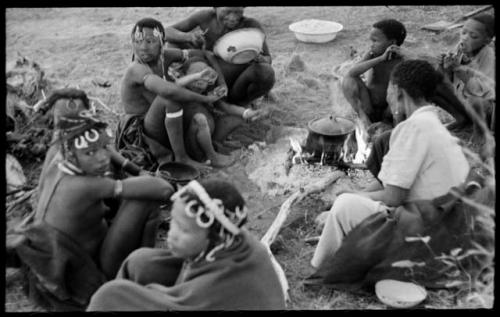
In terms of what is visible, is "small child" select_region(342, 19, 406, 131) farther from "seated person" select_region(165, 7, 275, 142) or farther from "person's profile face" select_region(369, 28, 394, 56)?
"seated person" select_region(165, 7, 275, 142)

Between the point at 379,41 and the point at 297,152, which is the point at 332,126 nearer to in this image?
the point at 297,152

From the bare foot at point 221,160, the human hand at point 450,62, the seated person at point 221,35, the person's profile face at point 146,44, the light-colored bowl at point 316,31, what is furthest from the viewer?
the light-colored bowl at point 316,31

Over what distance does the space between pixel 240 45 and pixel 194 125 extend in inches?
35.5

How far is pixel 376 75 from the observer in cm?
603

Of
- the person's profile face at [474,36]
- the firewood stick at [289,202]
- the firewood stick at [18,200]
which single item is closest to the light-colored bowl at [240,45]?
the firewood stick at [289,202]

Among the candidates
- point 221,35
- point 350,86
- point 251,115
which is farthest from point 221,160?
point 350,86

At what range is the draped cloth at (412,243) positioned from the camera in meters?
4.14

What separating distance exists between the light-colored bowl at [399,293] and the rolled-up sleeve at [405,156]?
615 millimetres

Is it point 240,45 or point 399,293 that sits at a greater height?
point 240,45

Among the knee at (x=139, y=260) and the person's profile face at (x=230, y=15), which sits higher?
the person's profile face at (x=230, y=15)

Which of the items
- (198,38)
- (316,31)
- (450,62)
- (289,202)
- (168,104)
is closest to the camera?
(289,202)

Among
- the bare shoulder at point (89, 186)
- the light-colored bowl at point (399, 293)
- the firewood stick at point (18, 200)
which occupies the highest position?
the bare shoulder at point (89, 186)

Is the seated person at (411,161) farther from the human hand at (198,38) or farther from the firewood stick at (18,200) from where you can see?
the human hand at (198,38)

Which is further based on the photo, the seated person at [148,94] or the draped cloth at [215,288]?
the seated person at [148,94]
